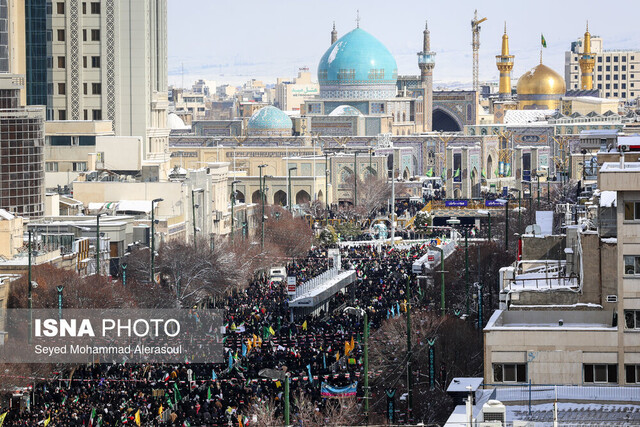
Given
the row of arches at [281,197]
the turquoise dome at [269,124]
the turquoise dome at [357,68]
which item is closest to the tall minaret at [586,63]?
the turquoise dome at [357,68]

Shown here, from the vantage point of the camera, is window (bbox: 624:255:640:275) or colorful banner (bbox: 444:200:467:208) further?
colorful banner (bbox: 444:200:467:208)

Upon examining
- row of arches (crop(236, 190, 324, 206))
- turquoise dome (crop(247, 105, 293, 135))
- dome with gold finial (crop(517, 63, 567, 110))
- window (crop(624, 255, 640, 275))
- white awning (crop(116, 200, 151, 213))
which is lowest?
row of arches (crop(236, 190, 324, 206))

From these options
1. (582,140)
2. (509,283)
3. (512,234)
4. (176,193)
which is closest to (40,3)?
(176,193)

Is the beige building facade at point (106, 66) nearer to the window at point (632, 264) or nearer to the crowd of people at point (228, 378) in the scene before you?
the crowd of people at point (228, 378)

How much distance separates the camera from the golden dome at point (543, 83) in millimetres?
147000

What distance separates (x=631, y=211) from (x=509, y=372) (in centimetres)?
319

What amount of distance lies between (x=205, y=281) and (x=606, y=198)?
2776 cm

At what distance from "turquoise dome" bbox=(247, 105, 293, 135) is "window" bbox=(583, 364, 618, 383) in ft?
313

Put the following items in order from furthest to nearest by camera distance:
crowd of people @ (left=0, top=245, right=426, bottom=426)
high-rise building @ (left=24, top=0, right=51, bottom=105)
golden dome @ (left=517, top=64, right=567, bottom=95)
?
golden dome @ (left=517, top=64, right=567, bottom=95) < high-rise building @ (left=24, top=0, right=51, bottom=105) < crowd of people @ (left=0, top=245, right=426, bottom=426)

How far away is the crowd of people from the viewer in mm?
36219

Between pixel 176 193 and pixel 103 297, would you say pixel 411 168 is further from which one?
pixel 103 297

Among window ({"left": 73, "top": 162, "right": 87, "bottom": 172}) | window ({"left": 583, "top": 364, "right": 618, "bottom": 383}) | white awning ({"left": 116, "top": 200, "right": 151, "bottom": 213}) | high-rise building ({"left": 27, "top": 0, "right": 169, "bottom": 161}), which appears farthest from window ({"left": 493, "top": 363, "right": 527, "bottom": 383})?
high-rise building ({"left": 27, "top": 0, "right": 169, "bottom": 161})

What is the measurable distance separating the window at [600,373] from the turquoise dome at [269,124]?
95.4 meters

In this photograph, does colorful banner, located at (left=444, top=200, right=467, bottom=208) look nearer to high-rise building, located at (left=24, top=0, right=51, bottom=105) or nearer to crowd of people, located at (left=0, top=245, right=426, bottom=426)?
high-rise building, located at (left=24, top=0, right=51, bottom=105)
